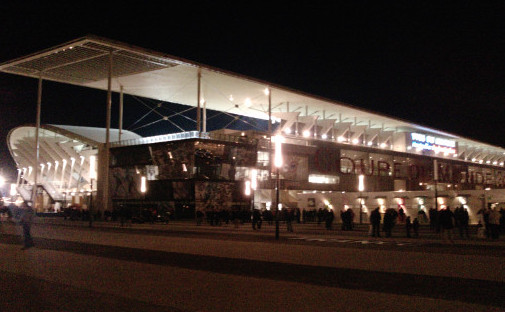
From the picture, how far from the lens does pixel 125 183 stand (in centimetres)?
5803

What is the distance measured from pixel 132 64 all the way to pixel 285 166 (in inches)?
868

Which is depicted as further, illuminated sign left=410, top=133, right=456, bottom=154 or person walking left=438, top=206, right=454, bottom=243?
illuminated sign left=410, top=133, right=456, bottom=154

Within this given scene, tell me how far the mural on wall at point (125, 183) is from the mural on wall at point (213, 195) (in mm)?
8435

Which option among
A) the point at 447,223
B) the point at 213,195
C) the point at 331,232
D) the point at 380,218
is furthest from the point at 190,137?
the point at 447,223

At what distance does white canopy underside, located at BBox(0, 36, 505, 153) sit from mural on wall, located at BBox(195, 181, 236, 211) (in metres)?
11.7

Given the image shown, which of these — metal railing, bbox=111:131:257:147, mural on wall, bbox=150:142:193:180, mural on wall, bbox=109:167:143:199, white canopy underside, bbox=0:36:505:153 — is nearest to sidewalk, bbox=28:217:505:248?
mural on wall, bbox=150:142:193:180

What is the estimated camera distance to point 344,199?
4175cm

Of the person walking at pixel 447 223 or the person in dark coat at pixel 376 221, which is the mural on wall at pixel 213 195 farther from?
the person walking at pixel 447 223

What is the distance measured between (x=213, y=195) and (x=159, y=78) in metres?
14.7

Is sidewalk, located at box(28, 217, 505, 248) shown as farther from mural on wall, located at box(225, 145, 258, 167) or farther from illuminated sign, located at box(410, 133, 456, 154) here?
illuminated sign, located at box(410, 133, 456, 154)

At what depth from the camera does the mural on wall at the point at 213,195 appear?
51000 mm

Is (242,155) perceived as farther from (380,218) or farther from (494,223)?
(494,223)

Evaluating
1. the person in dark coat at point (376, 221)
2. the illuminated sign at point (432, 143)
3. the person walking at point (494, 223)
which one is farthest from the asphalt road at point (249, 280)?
the illuminated sign at point (432, 143)

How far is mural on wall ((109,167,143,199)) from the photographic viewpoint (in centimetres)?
5662
